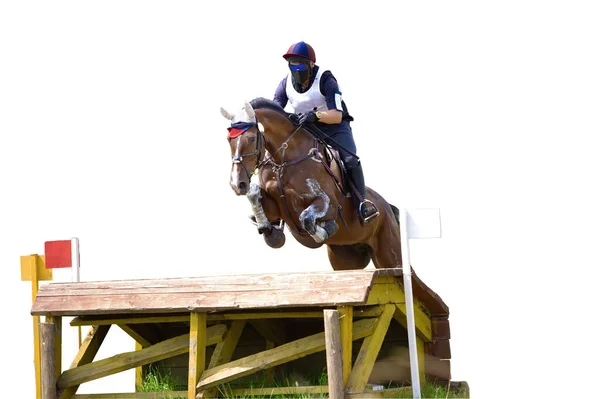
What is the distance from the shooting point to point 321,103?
763cm

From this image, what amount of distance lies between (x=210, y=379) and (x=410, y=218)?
1661 mm

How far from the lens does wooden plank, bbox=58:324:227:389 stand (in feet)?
22.6

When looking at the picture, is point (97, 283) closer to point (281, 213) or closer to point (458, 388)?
point (281, 213)

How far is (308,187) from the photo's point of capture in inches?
286

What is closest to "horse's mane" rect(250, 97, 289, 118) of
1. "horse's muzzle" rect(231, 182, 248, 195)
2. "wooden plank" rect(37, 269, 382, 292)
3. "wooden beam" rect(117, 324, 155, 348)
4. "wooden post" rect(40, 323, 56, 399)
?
"horse's muzzle" rect(231, 182, 248, 195)

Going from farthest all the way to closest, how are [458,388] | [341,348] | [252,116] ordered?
1. [458,388]
2. [252,116]
3. [341,348]

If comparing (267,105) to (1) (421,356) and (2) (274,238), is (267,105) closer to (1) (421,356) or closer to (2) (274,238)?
(2) (274,238)

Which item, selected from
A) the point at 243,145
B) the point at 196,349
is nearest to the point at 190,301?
the point at 196,349

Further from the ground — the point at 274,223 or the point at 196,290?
the point at 274,223

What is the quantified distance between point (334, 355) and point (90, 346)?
215 centimetres

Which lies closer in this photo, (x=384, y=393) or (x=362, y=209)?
(x=384, y=393)

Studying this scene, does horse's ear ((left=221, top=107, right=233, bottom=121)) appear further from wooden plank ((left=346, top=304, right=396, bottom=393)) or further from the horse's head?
wooden plank ((left=346, top=304, right=396, bottom=393))

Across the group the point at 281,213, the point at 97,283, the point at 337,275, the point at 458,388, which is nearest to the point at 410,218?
the point at 337,275

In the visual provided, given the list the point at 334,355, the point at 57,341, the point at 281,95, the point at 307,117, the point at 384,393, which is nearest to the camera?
the point at 334,355
